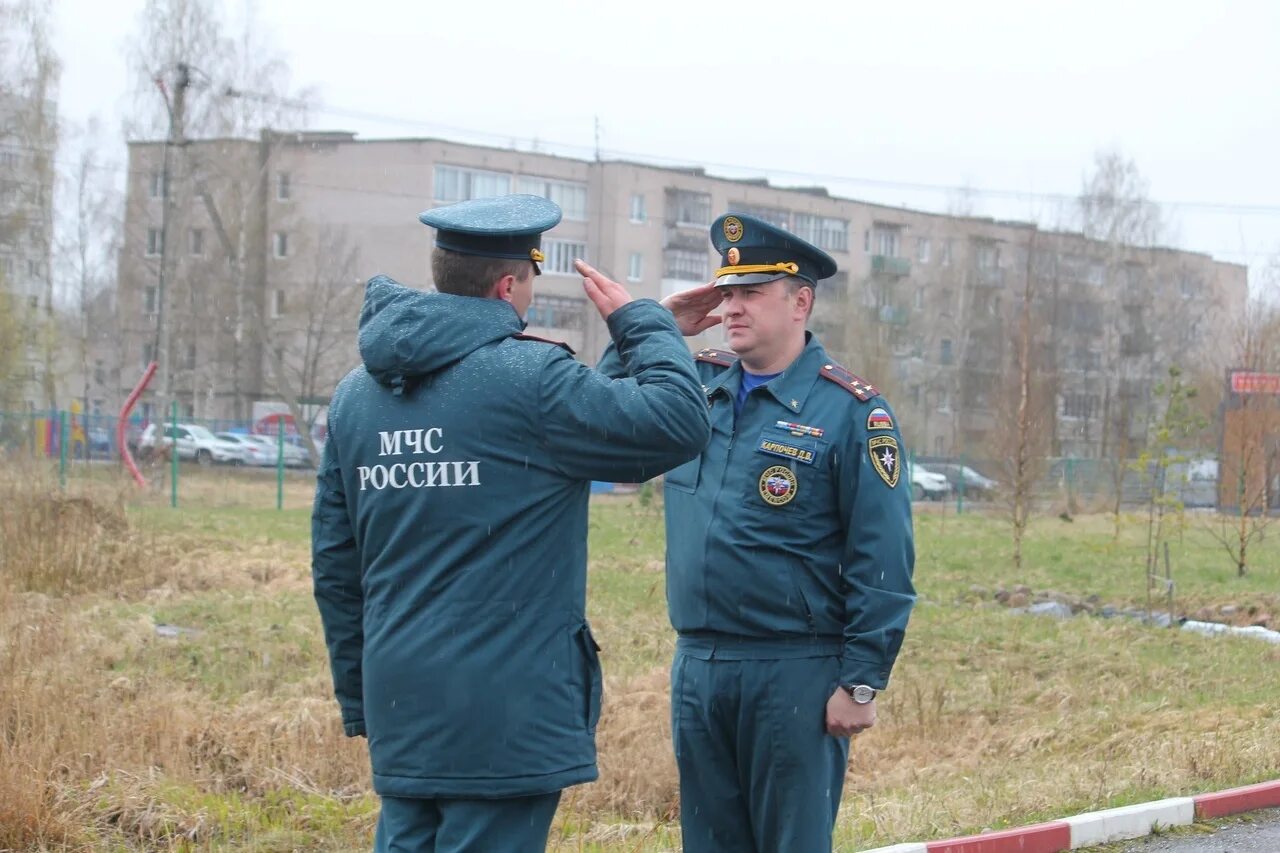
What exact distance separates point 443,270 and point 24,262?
151ft

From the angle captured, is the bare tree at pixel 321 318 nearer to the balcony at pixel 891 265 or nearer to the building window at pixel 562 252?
the building window at pixel 562 252

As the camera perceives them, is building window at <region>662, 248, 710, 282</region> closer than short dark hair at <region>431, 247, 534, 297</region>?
No

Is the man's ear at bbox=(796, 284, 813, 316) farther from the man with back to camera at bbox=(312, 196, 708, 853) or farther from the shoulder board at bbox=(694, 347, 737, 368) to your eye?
the man with back to camera at bbox=(312, 196, 708, 853)

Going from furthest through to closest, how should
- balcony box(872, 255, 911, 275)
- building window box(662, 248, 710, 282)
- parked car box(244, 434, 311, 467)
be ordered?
balcony box(872, 255, 911, 275) → building window box(662, 248, 710, 282) → parked car box(244, 434, 311, 467)

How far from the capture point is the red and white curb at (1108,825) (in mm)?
5820

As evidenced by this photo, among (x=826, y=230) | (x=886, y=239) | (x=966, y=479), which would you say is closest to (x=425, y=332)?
(x=966, y=479)

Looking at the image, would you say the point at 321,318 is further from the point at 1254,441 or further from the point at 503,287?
the point at 503,287

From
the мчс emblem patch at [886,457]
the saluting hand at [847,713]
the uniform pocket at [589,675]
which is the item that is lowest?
the saluting hand at [847,713]

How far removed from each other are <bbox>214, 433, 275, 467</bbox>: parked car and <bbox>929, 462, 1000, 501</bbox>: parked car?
774 inches

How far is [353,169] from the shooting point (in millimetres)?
61094

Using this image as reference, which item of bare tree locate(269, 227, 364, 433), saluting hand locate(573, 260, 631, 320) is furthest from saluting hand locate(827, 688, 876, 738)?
bare tree locate(269, 227, 364, 433)

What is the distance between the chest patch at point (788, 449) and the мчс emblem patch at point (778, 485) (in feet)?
0.12

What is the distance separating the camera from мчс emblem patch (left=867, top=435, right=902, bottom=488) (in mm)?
3842

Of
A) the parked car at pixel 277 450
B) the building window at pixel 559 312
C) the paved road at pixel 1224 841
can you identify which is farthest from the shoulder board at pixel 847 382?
the building window at pixel 559 312
